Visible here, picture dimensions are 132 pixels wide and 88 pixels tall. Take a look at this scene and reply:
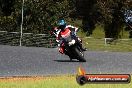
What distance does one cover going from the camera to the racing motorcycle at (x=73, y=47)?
59.5 ft

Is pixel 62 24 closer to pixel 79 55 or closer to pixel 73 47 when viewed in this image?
pixel 73 47

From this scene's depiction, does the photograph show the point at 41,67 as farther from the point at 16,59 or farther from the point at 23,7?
the point at 23,7

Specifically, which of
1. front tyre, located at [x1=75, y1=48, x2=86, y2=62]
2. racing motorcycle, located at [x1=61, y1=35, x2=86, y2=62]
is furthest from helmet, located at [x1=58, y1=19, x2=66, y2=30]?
front tyre, located at [x1=75, y1=48, x2=86, y2=62]

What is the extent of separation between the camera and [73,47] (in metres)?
18.3

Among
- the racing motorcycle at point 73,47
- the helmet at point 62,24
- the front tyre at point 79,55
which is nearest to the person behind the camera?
the helmet at point 62,24

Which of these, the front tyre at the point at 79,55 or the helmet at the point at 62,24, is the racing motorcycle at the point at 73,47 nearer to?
the front tyre at the point at 79,55

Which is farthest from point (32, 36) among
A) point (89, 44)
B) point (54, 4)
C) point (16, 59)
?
point (16, 59)

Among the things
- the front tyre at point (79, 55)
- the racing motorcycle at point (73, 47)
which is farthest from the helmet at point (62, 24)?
the front tyre at point (79, 55)

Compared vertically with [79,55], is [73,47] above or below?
above

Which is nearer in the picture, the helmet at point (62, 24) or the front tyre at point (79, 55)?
the helmet at point (62, 24)

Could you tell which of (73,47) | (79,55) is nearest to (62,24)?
(73,47)

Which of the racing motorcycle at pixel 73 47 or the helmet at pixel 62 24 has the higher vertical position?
the helmet at pixel 62 24

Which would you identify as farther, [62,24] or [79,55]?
[79,55]

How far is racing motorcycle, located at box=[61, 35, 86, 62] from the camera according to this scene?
59.5 ft
